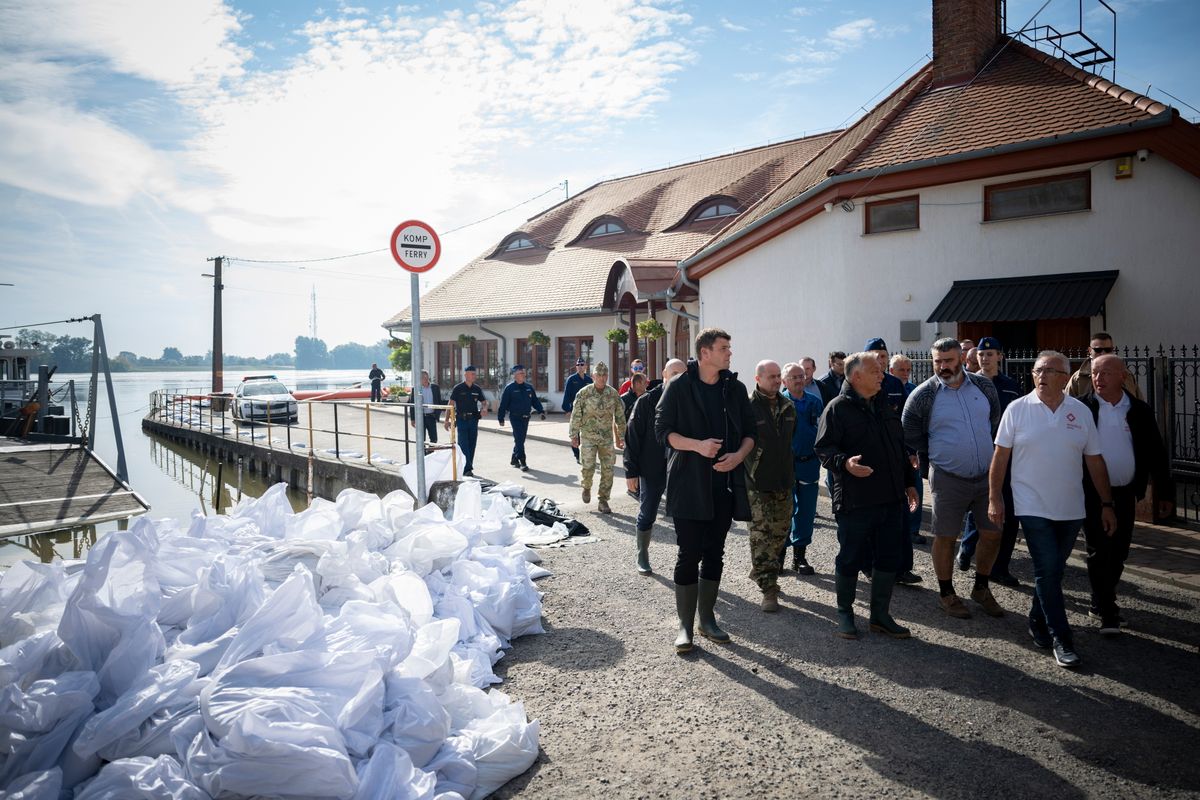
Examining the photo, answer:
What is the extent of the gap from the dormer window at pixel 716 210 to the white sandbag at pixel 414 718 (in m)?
22.4

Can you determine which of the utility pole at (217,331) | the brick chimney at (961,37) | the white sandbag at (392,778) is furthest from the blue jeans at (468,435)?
the utility pole at (217,331)

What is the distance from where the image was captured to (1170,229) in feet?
34.5

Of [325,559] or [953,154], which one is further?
[953,154]

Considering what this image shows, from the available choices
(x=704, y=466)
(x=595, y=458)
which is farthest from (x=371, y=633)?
(x=595, y=458)

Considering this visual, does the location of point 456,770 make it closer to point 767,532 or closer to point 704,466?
point 704,466

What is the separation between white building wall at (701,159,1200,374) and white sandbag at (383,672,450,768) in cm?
1106

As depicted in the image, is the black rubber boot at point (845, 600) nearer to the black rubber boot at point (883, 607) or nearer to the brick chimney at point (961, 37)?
the black rubber boot at point (883, 607)

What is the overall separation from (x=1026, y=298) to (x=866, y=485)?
8143 mm

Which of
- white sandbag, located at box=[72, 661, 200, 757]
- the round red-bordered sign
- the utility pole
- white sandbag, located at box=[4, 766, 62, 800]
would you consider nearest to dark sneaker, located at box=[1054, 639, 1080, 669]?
white sandbag, located at box=[72, 661, 200, 757]

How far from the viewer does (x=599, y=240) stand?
28.1 meters

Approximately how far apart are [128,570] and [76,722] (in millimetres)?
954

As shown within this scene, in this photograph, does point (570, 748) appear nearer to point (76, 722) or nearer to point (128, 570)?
point (76, 722)

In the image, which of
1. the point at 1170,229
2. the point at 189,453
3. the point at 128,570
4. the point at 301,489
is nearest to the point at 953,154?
the point at 1170,229

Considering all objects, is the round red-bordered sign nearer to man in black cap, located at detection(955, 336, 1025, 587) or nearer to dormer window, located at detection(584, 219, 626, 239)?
man in black cap, located at detection(955, 336, 1025, 587)
